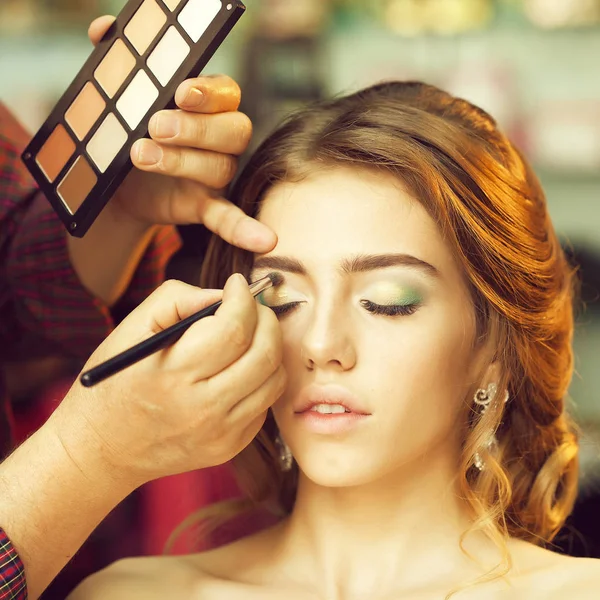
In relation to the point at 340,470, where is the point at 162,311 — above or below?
above

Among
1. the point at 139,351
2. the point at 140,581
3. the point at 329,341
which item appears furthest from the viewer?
the point at 140,581

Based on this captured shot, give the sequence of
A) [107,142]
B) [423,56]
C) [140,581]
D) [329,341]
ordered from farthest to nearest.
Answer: [423,56] → [140,581] → [107,142] → [329,341]

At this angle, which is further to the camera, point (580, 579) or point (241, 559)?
point (241, 559)

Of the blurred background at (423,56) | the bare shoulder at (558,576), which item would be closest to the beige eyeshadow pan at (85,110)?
the bare shoulder at (558,576)

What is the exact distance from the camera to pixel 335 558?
130 cm

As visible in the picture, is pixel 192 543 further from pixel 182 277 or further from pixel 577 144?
pixel 577 144

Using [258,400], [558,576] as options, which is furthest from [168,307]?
[558,576]

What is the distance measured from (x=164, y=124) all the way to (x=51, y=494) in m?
0.46

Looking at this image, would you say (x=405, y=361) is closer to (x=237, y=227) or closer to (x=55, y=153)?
(x=237, y=227)

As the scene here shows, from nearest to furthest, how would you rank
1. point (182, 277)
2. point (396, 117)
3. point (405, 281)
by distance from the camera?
1. point (405, 281)
2. point (396, 117)
3. point (182, 277)

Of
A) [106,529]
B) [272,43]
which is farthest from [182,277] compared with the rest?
[272,43]

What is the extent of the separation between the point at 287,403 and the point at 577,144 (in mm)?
1689

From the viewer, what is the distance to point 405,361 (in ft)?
3.79

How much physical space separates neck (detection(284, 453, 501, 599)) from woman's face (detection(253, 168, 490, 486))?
0.05 metres
